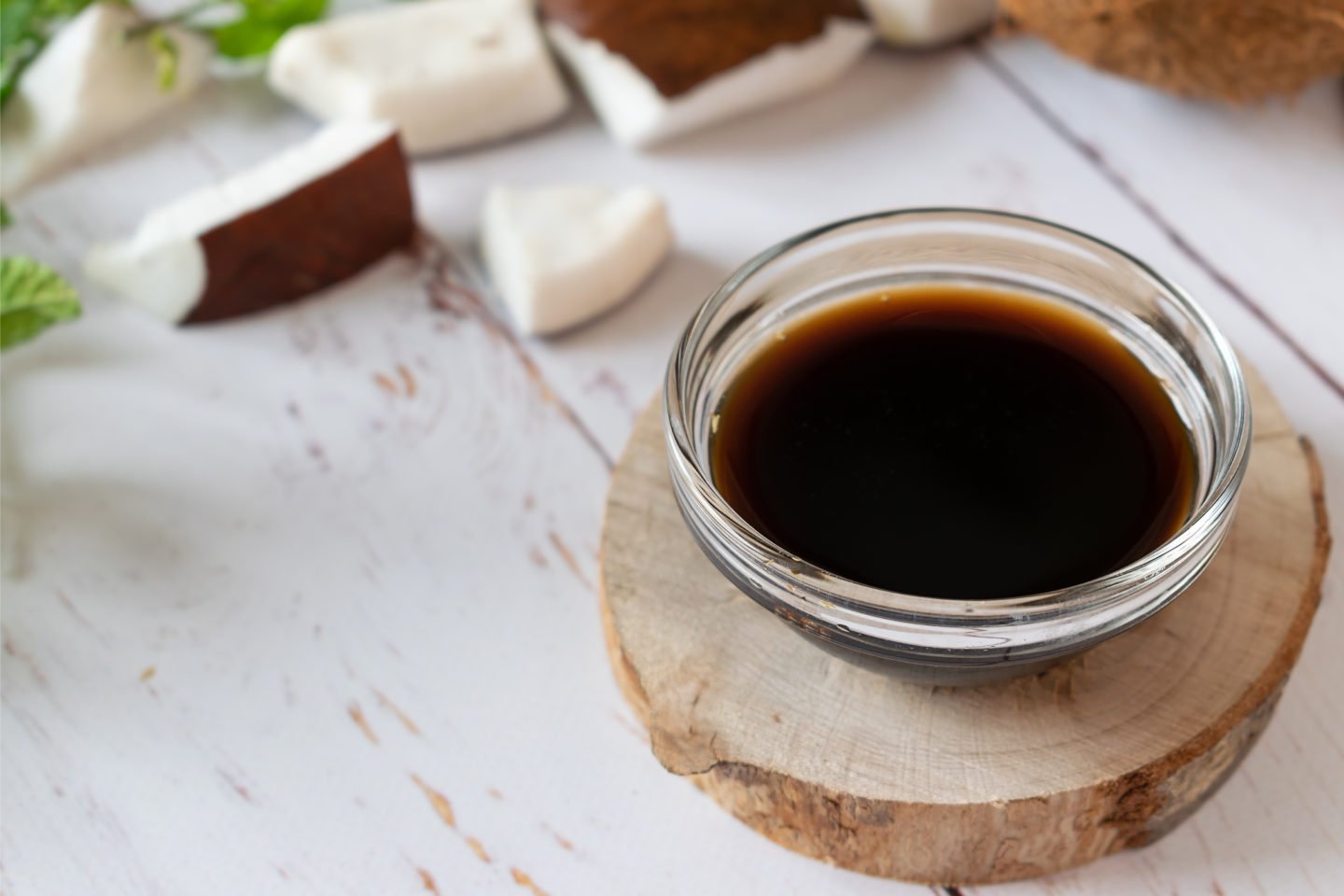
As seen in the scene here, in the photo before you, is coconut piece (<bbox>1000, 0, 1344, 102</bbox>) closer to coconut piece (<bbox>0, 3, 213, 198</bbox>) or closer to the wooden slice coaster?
the wooden slice coaster

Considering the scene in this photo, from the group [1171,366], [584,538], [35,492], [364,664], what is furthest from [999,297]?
[35,492]

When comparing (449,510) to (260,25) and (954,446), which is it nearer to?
(954,446)

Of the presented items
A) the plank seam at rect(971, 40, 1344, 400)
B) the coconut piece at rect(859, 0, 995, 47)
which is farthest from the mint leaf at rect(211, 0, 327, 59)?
the plank seam at rect(971, 40, 1344, 400)

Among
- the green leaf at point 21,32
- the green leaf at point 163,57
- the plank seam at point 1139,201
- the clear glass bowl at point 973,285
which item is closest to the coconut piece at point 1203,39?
the plank seam at point 1139,201

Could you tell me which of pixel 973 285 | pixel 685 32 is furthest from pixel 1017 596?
pixel 685 32


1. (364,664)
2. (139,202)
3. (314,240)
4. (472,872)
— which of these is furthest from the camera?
(139,202)

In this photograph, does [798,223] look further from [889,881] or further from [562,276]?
[889,881]

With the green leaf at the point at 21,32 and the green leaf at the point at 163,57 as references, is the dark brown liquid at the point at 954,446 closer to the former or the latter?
the green leaf at the point at 163,57
